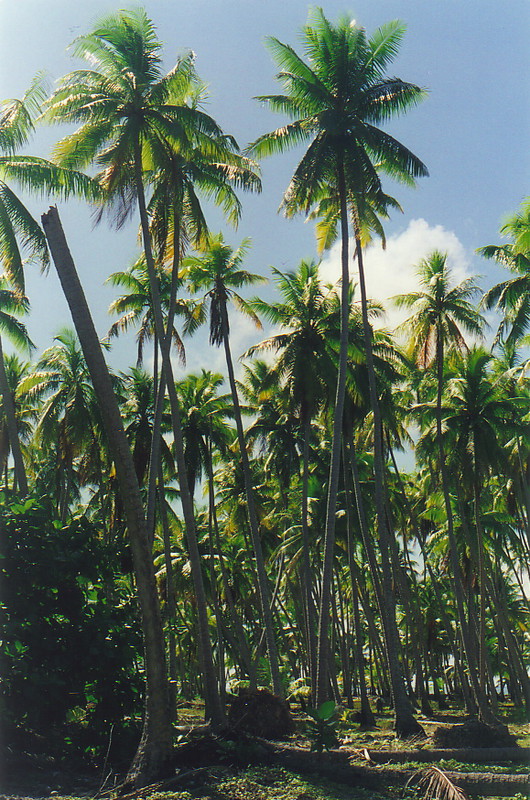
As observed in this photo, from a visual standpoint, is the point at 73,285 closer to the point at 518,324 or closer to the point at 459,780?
the point at 459,780

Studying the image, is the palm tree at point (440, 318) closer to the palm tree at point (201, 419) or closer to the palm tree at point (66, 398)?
the palm tree at point (201, 419)

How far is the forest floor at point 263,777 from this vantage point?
9.57 m

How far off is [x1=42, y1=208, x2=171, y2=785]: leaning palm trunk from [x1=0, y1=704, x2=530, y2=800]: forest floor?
0.56 m

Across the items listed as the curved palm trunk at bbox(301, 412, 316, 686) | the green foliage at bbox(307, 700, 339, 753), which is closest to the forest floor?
the green foliage at bbox(307, 700, 339, 753)

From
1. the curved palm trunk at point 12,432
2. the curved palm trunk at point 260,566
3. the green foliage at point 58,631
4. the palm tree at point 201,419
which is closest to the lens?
the green foliage at point 58,631

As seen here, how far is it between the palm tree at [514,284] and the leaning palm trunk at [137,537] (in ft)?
57.0

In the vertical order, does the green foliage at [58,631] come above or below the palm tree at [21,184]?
below

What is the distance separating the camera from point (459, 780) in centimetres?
978

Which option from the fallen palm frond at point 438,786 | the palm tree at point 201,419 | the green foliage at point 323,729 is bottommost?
the fallen palm frond at point 438,786

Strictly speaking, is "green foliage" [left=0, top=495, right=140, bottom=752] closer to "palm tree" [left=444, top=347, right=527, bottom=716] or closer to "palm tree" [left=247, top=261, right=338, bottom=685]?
"palm tree" [left=247, top=261, right=338, bottom=685]

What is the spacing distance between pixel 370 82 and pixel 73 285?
39.5 ft

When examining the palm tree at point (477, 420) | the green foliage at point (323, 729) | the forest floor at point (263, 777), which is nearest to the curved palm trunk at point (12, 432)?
the forest floor at point (263, 777)

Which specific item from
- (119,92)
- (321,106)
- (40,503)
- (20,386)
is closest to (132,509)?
(40,503)

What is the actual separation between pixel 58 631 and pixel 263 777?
4519 mm
